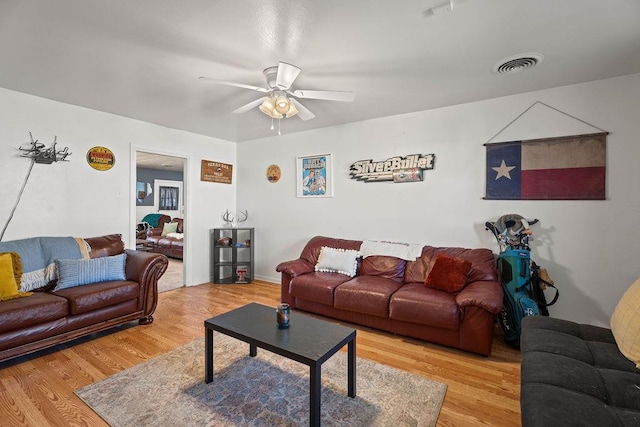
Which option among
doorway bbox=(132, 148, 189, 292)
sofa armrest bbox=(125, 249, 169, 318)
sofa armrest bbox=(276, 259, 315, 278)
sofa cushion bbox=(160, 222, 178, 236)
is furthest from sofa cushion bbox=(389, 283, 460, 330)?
sofa cushion bbox=(160, 222, 178, 236)

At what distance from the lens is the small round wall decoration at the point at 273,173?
4.85 metres

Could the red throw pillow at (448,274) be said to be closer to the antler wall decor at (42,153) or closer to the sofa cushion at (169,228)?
the antler wall decor at (42,153)

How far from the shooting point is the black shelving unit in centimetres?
488

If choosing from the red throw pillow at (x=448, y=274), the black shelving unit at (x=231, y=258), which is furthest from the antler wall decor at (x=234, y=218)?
the red throw pillow at (x=448, y=274)

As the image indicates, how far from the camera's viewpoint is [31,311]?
7.59ft

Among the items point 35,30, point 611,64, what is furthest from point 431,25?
point 35,30

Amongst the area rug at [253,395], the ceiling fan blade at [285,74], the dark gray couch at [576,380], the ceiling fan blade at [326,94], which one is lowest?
the area rug at [253,395]

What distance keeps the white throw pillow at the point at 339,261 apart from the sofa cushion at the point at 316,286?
78 mm

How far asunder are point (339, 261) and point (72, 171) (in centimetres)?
330

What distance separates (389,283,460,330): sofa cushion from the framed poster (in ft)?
6.39

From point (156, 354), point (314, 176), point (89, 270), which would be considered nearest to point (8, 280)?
point (89, 270)

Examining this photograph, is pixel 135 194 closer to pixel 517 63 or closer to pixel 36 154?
pixel 36 154

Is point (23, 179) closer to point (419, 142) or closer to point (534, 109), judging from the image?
point (419, 142)

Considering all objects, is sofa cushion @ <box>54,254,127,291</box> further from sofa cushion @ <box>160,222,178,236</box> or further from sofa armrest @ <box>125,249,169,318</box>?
sofa cushion @ <box>160,222,178,236</box>
